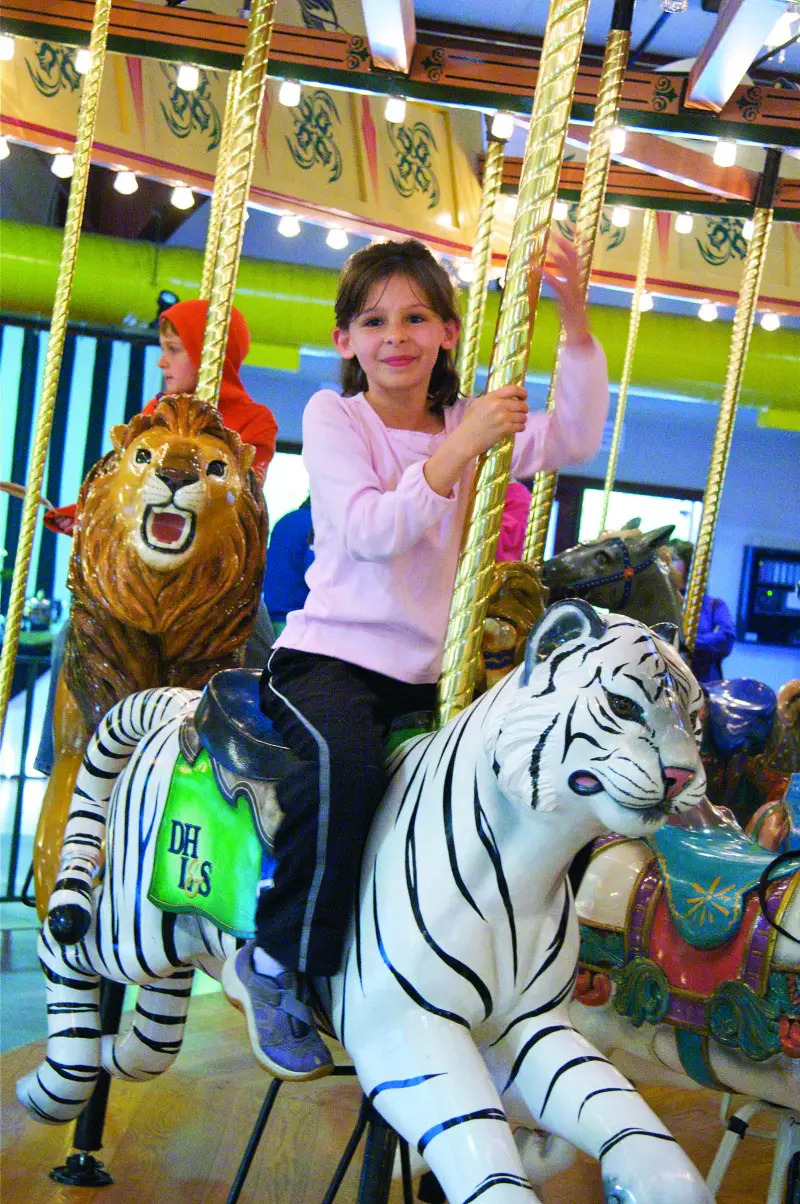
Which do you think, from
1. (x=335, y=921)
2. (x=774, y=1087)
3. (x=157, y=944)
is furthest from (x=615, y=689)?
(x=774, y=1087)

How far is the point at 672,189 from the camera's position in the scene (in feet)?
11.7

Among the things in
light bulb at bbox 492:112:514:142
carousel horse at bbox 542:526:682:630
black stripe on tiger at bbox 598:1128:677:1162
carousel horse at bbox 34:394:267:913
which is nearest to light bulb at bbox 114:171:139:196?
light bulb at bbox 492:112:514:142

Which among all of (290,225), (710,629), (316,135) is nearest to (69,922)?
(290,225)

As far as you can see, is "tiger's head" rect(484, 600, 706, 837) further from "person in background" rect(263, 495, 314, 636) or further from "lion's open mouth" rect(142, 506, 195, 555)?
"person in background" rect(263, 495, 314, 636)

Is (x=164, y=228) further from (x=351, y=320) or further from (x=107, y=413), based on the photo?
(x=351, y=320)

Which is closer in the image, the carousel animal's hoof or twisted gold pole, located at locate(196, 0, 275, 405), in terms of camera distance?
the carousel animal's hoof

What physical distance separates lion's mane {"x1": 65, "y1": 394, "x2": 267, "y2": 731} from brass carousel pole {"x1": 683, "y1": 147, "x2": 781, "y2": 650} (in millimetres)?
1317

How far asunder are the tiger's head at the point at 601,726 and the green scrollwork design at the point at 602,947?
936 mm

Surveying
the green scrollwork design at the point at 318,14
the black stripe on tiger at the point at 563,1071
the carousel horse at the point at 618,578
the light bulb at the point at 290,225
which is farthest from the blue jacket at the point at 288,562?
the green scrollwork design at the point at 318,14

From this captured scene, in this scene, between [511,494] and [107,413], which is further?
[107,413]

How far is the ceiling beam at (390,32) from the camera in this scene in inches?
101

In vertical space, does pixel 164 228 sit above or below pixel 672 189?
above

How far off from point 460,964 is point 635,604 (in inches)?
59.1

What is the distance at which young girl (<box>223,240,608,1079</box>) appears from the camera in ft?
4.95
